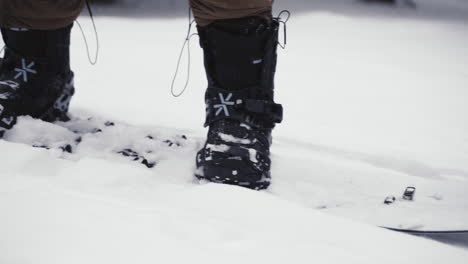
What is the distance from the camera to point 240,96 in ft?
3.05

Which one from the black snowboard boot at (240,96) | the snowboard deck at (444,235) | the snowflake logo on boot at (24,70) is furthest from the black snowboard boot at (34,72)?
the snowboard deck at (444,235)

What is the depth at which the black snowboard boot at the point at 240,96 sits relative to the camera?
0.88m

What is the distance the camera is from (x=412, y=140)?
1.24 metres

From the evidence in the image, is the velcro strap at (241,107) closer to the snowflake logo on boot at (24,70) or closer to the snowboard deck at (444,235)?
the snowboard deck at (444,235)

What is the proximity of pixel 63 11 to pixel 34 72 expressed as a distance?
0.60 feet

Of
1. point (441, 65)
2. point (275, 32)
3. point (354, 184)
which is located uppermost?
point (275, 32)

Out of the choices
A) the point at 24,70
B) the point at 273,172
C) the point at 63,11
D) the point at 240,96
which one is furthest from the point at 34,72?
the point at 273,172

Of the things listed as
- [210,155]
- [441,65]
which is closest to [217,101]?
[210,155]

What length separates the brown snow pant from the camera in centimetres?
87

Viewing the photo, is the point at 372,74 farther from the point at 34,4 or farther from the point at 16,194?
the point at 16,194

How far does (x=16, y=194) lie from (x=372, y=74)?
5.48 ft

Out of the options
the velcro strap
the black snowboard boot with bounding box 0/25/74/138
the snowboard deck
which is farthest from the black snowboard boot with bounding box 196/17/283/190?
the black snowboard boot with bounding box 0/25/74/138

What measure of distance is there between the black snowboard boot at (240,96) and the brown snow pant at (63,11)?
26mm

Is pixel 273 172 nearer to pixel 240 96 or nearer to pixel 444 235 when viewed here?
pixel 240 96
